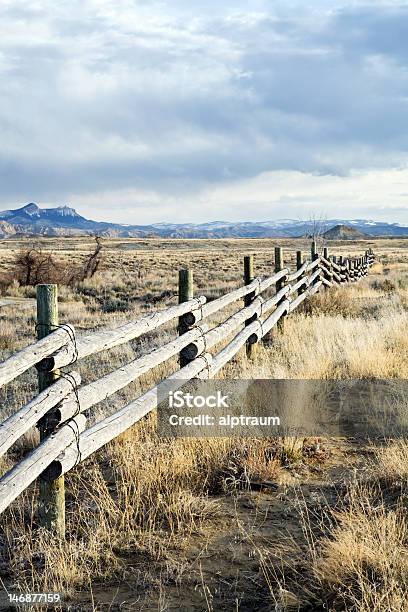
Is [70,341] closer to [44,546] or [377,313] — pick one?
[44,546]

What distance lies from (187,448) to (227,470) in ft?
1.16

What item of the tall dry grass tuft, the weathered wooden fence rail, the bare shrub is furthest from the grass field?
the bare shrub

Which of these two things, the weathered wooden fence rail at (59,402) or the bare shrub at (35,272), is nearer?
the weathered wooden fence rail at (59,402)

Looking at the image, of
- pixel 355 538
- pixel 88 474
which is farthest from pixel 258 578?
pixel 88 474

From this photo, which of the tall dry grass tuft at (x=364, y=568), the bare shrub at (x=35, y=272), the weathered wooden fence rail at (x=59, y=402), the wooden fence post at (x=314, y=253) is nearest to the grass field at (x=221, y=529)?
the tall dry grass tuft at (x=364, y=568)

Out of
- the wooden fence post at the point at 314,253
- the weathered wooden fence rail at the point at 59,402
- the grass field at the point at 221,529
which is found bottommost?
the grass field at the point at 221,529

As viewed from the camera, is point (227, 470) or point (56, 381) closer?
point (56, 381)

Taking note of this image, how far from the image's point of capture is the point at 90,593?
10.4ft

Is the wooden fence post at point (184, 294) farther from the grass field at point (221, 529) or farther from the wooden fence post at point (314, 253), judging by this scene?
the wooden fence post at point (314, 253)

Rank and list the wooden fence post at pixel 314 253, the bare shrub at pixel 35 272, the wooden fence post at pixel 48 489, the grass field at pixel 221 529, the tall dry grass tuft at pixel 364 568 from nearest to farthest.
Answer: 1. the tall dry grass tuft at pixel 364 568
2. the grass field at pixel 221 529
3. the wooden fence post at pixel 48 489
4. the wooden fence post at pixel 314 253
5. the bare shrub at pixel 35 272

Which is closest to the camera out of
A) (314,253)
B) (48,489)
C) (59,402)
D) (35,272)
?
(59,402)

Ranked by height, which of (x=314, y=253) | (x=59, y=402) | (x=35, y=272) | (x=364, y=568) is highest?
(x=314, y=253)

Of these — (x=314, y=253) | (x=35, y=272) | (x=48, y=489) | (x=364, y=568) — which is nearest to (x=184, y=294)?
(x=48, y=489)

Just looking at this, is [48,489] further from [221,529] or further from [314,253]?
[314,253]
